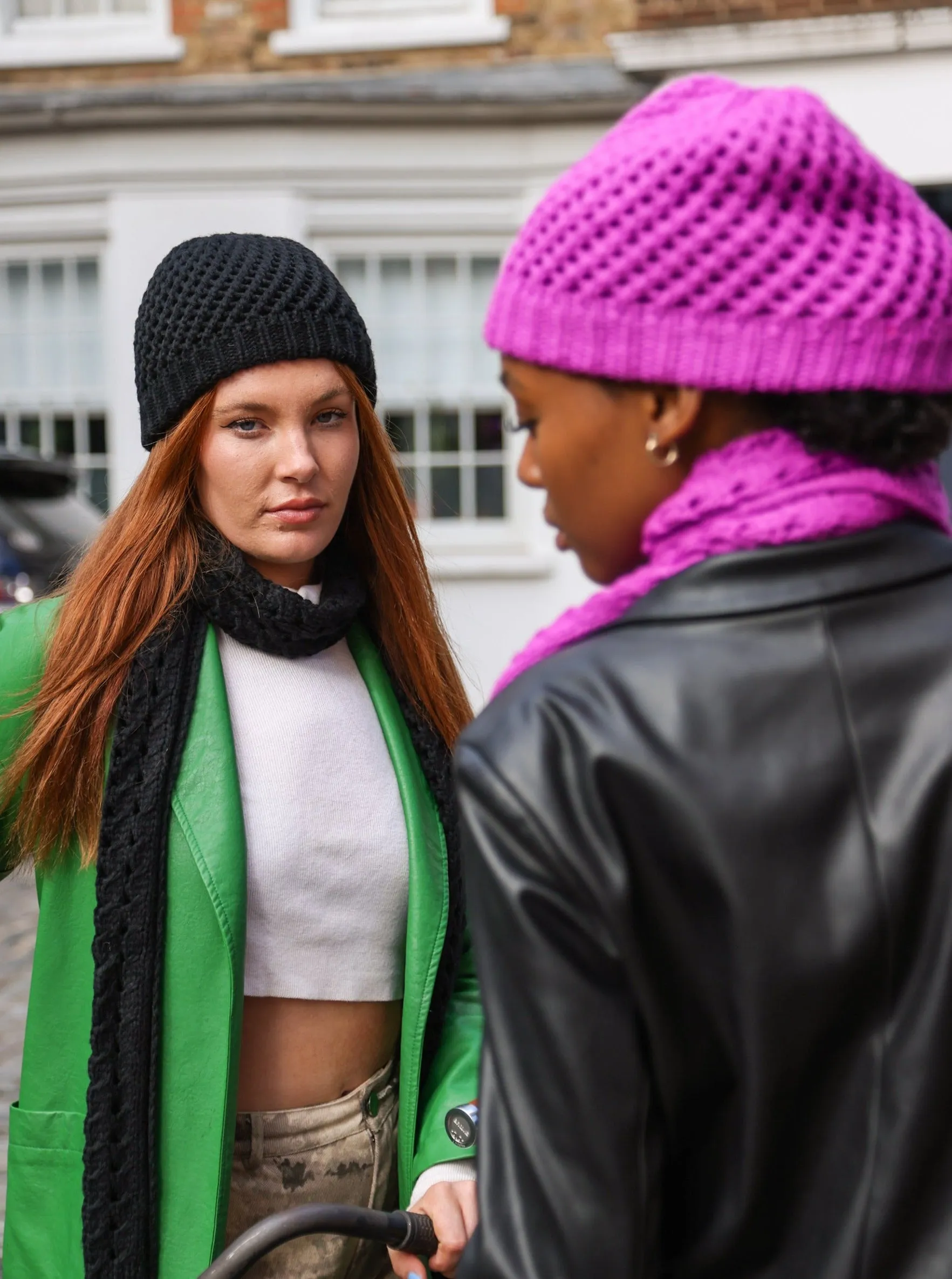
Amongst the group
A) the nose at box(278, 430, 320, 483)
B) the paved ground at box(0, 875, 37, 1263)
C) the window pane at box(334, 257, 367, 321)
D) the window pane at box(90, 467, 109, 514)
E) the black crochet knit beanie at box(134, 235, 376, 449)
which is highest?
the black crochet knit beanie at box(134, 235, 376, 449)

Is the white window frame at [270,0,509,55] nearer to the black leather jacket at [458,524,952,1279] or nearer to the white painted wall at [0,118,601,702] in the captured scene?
the white painted wall at [0,118,601,702]

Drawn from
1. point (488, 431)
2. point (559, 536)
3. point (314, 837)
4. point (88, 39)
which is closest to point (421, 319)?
point (488, 431)

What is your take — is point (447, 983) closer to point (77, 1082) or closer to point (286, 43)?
point (77, 1082)

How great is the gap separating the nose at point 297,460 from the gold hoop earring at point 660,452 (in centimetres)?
98

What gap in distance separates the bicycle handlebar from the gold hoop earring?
81 cm

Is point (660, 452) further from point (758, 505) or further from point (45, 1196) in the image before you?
point (45, 1196)

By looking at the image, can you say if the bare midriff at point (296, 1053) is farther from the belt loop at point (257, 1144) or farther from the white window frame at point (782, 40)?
the white window frame at point (782, 40)

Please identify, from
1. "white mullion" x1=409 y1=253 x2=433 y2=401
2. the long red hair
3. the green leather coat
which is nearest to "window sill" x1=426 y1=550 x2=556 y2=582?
"white mullion" x1=409 y1=253 x2=433 y2=401

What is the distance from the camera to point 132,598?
6.41 ft

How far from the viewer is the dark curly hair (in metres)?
1.00

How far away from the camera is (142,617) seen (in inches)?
77.1

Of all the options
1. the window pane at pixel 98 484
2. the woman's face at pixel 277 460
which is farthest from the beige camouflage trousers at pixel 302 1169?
the window pane at pixel 98 484

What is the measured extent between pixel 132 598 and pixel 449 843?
20.1 inches

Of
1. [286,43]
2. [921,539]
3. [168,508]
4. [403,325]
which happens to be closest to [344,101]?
[286,43]
